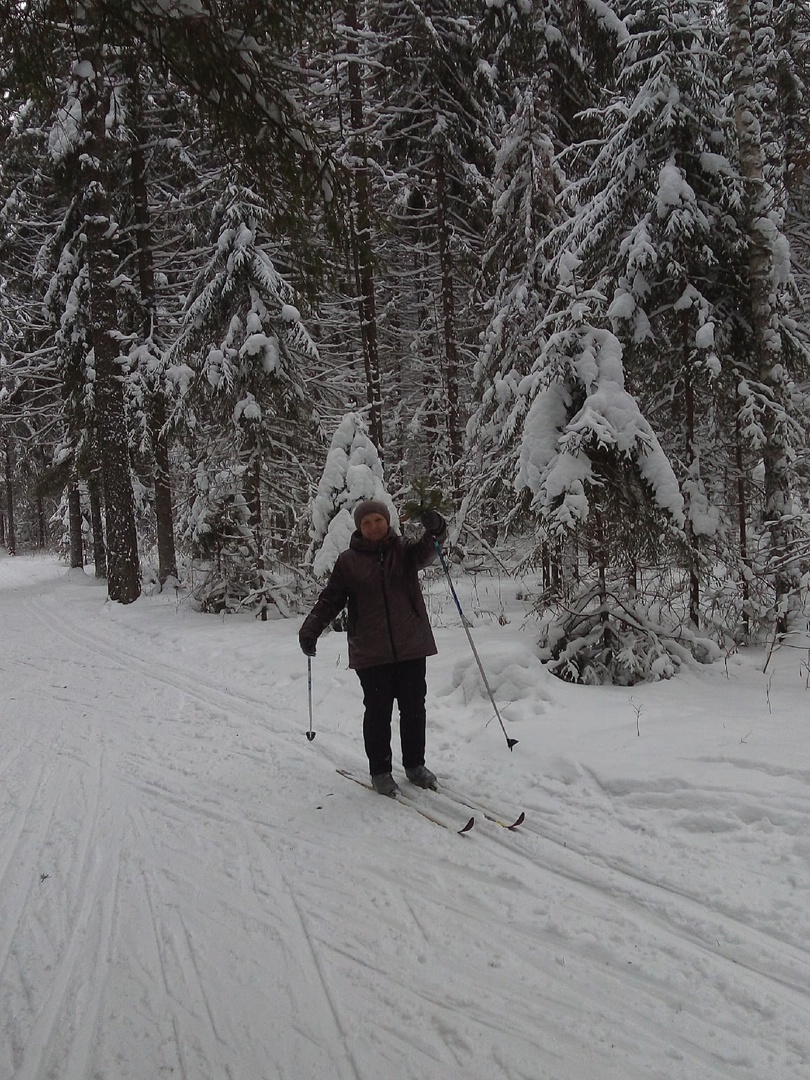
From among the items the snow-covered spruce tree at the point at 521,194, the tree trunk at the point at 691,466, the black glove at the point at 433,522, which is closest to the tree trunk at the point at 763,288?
the tree trunk at the point at 691,466

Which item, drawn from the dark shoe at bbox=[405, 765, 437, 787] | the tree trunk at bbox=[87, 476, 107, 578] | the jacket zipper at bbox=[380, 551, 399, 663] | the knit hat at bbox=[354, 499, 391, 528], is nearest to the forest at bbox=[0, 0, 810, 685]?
the knit hat at bbox=[354, 499, 391, 528]

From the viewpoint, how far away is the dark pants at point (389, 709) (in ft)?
15.6

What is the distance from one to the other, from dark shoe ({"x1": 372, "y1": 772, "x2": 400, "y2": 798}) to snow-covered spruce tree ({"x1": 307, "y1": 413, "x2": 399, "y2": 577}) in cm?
528

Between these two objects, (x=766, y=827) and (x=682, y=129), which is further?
(x=682, y=129)

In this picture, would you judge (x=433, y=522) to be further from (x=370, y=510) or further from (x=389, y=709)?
(x=389, y=709)

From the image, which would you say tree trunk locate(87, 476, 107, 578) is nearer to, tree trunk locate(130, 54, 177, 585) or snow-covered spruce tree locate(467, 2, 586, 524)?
tree trunk locate(130, 54, 177, 585)

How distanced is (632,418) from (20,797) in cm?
633

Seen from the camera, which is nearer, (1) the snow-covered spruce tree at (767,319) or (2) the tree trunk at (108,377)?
(1) the snow-covered spruce tree at (767,319)

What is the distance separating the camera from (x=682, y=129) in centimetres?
768

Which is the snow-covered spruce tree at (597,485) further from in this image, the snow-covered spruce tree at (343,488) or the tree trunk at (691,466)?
the snow-covered spruce tree at (343,488)

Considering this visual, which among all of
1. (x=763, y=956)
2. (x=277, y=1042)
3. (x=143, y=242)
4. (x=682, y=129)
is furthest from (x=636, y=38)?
(x=143, y=242)

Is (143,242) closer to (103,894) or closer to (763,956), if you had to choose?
(103,894)

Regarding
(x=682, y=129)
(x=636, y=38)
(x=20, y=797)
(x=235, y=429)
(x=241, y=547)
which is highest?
(x=636, y=38)

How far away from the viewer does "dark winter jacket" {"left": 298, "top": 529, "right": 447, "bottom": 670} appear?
186 inches
